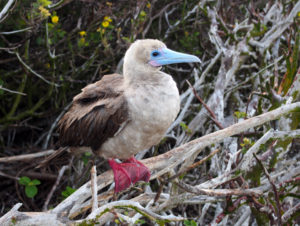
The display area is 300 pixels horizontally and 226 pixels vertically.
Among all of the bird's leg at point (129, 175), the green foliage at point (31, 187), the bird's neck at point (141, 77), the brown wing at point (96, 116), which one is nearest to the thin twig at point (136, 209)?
the bird's leg at point (129, 175)

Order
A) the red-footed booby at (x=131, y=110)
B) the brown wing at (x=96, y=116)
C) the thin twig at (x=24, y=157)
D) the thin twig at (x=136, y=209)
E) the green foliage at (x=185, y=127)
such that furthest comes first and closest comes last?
the thin twig at (x=24, y=157)
the green foliage at (x=185, y=127)
the brown wing at (x=96, y=116)
the red-footed booby at (x=131, y=110)
the thin twig at (x=136, y=209)

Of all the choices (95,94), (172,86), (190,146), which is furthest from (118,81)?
(190,146)

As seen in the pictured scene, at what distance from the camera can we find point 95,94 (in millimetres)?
2996

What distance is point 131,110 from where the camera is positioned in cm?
271

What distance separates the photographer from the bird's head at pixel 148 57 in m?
2.84

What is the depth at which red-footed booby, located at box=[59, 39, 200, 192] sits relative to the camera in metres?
2.68

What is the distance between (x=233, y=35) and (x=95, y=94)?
4.60ft

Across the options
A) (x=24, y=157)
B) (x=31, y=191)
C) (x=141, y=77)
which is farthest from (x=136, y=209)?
(x=24, y=157)

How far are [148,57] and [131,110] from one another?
15.8 inches

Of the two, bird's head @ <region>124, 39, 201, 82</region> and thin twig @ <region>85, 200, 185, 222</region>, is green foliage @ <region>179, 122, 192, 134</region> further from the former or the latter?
thin twig @ <region>85, 200, 185, 222</region>

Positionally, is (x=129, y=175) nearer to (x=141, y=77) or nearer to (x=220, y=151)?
(x=141, y=77)

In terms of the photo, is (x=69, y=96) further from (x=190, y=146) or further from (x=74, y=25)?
(x=190, y=146)

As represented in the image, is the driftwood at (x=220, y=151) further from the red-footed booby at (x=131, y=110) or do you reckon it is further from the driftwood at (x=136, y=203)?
the red-footed booby at (x=131, y=110)

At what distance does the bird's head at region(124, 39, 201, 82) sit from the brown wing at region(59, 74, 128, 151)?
0.59 ft
